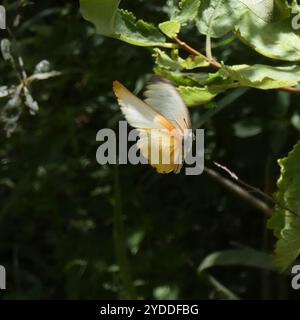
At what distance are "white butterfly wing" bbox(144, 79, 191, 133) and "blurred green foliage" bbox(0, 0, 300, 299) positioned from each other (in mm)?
617

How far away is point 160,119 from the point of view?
3.87 feet

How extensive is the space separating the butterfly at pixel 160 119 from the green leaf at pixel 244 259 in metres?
0.61

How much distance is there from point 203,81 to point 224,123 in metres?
0.85

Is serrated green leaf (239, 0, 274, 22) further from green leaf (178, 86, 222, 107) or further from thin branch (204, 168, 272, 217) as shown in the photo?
thin branch (204, 168, 272, 217)

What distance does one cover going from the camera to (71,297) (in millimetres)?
1958

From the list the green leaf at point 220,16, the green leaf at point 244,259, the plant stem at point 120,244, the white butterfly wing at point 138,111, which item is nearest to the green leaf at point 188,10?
the green leaf at point 220,16

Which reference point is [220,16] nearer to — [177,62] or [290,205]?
[177,62]

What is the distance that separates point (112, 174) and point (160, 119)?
2.80 ft

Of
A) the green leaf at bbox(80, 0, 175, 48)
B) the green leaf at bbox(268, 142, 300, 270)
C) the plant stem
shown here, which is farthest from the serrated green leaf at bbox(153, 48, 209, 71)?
the plant stem

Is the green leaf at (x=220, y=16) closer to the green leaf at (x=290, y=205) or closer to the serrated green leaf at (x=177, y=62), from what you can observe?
the serrated green leaf at (x=177, y=62)

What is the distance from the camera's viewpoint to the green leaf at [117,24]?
116 cm

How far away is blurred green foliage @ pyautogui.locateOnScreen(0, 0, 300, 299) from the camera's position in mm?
1936

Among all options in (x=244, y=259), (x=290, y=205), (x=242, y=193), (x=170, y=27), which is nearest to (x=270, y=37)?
(x=170, y=27)
